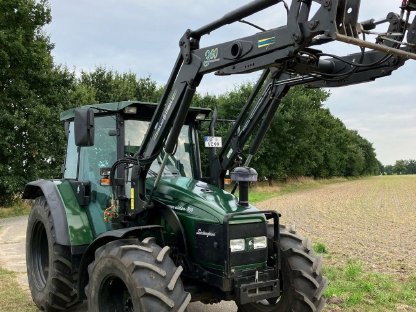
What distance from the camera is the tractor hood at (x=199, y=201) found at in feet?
14.2

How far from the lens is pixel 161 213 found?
15.6 feet

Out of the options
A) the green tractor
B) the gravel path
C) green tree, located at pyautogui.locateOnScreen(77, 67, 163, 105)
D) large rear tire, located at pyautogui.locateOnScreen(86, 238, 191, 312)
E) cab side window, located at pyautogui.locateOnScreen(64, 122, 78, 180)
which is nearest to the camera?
large rear tire, located at pyautogui.locateOnScreen(86, 238, 191, 312)

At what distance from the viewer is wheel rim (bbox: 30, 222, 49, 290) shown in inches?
239

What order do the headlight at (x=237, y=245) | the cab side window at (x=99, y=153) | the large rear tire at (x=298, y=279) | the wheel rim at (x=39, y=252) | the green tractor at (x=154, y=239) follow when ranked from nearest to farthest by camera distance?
the green tractor at (x=154, y=239) < the headlight at (x=237, y=245) < the large rear tire at (x=298, y=279) < the cab side window at (x=99, y=153) < the wheel rim at (x=39, y=252)

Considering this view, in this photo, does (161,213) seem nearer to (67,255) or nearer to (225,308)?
(67,255)

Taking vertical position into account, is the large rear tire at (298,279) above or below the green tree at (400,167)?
above

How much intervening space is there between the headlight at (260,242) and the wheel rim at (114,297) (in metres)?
1.28

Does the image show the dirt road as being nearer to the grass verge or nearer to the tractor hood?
the grass verge

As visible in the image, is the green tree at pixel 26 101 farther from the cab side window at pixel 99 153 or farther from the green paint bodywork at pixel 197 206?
the green paint bodywork at pixel 197 206

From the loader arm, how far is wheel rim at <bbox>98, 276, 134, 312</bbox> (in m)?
0.78

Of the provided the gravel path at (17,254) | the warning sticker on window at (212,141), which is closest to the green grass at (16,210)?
the gravel path at (17,254)

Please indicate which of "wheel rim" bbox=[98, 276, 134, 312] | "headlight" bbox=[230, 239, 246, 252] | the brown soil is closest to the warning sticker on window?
"headlight" bbox=[230, 239, 246, 252]

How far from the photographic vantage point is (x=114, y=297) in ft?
14.3

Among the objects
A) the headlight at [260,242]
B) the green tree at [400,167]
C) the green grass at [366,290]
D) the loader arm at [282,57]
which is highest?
the loader arm at [282,57]
